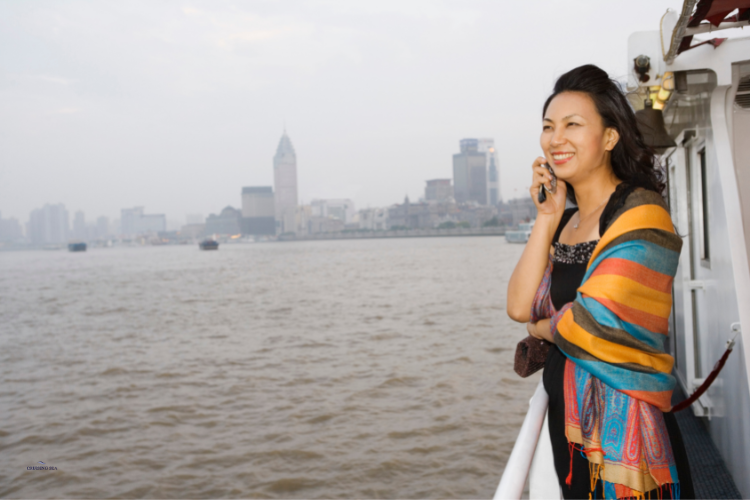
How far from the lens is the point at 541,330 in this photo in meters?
1.58

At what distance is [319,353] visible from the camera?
35.6 ft

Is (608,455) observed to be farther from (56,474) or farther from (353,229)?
(353,229)

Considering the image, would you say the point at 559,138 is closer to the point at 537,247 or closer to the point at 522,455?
the point at 537,247

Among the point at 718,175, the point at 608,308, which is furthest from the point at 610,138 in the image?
the point at 718,175

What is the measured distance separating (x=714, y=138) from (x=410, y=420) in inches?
194

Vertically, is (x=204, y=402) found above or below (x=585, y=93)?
below

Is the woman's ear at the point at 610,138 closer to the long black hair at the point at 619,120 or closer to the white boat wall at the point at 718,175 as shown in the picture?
the long black hair at the point at 619,120

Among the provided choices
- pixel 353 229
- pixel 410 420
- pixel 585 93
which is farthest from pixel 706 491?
pixel 353 229

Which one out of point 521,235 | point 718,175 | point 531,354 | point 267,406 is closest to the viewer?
point 531,354

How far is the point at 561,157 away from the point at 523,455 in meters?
0.76

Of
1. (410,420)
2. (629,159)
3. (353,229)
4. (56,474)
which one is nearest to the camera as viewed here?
(629,159)

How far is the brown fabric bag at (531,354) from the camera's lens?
1707 millimetres

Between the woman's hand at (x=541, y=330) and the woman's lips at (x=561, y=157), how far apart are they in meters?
0.43

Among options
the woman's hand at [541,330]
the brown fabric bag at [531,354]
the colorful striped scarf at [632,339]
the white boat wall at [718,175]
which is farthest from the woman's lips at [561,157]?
the white boat wall at [718,175]
